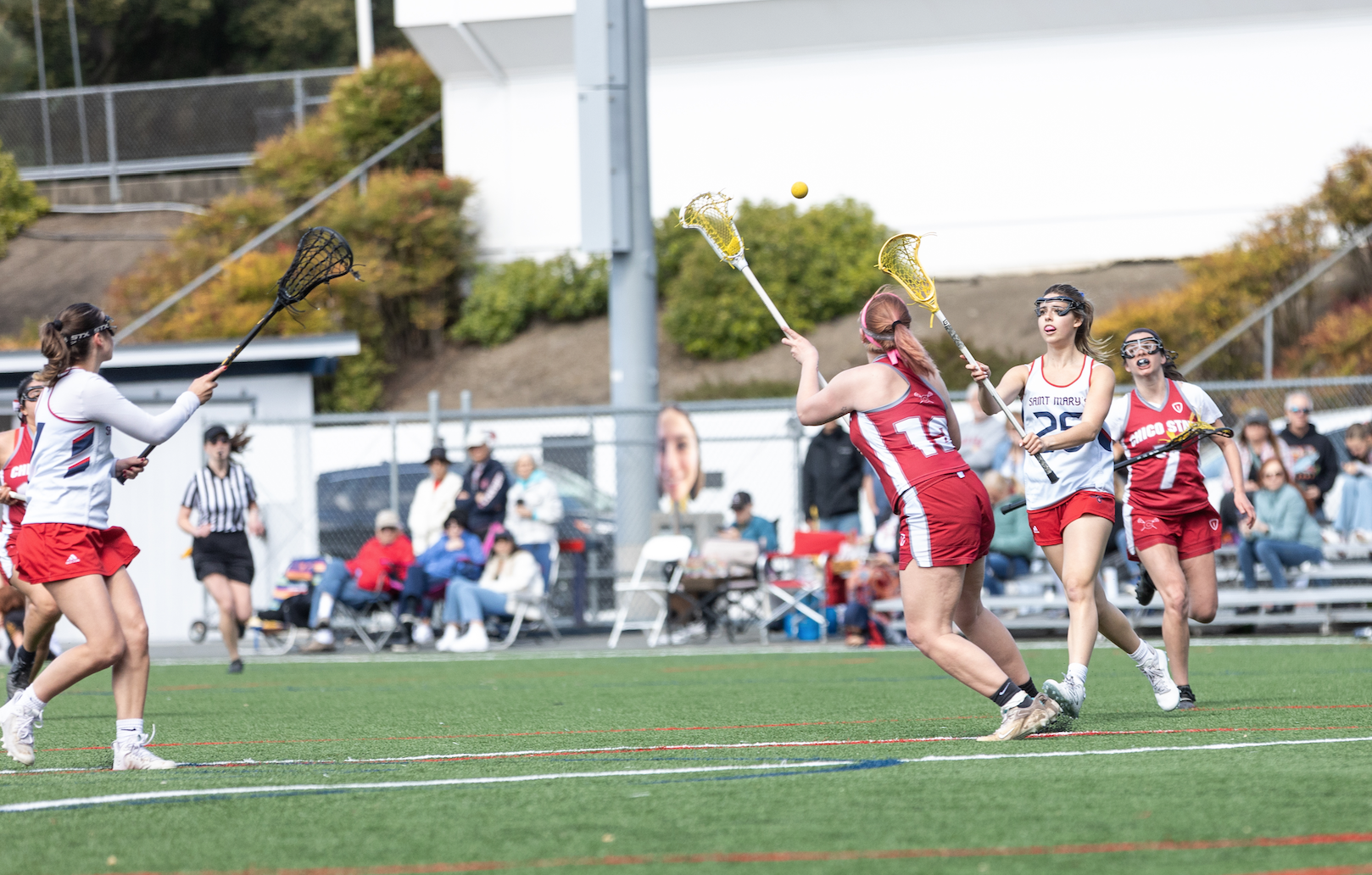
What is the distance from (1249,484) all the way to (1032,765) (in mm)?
8982

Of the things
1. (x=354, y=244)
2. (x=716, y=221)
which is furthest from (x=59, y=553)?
(x=354, y=244)

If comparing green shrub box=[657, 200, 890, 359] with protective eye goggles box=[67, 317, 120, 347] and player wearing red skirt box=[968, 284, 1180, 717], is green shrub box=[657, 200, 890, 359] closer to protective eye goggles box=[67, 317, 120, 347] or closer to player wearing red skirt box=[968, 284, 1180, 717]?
player wearing red skirt box=[968, 284, 1180, 717]

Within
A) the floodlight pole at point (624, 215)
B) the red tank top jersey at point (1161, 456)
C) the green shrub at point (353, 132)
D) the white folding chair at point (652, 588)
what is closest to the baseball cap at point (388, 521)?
the white folding chair at point (652, 588)

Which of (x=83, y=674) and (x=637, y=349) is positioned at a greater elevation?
(x=637, y=349)

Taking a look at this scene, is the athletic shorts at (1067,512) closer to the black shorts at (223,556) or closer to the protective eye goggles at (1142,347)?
the protective eye goggles at (1142,347)

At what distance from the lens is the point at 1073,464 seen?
24.9 ft

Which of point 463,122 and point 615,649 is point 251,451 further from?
point 463,122

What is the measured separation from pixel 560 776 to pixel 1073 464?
306 cm

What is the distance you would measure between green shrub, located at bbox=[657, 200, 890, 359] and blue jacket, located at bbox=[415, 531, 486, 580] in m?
13.2

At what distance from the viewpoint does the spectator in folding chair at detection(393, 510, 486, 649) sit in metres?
15.2

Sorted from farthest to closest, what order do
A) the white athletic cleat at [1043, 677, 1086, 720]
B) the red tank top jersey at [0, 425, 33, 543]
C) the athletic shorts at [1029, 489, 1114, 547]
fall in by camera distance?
the red tank top jersey at [0, 425, 33, 543] → the athletic shorts at [1029, 489, 1114, 547] → the white athletic cleat at [1043, 677, 1086, 720]

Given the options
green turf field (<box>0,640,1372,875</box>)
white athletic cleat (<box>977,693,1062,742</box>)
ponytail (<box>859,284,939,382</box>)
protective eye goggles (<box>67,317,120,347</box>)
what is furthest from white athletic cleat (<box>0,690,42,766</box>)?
white athletic cleat (<box>977,693,1062,742</box>)

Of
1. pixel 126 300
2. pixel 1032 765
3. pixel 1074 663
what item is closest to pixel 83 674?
pixel 1032 765

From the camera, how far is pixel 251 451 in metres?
17.2
